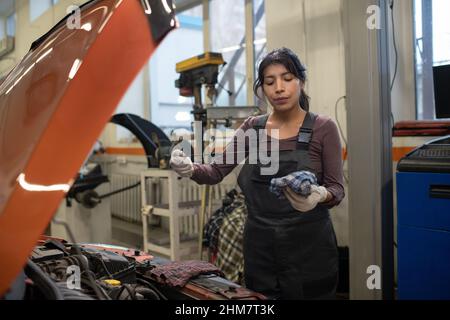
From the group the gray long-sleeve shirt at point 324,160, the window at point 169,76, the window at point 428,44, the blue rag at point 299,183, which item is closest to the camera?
the blue rag at point 299,183

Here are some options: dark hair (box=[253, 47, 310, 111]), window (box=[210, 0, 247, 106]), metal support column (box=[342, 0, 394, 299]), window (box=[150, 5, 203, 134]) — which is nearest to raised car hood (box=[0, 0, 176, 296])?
dark hair (box=[253, 47, 310, 111])

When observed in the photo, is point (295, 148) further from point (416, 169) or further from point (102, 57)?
point (102, 57)

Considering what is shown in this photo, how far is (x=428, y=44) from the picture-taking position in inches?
103

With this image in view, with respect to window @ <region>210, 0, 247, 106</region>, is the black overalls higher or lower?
lower

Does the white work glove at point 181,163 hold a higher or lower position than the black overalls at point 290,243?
higher

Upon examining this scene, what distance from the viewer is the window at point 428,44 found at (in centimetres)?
254

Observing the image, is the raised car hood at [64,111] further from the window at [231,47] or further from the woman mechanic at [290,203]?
the window at [231,47]

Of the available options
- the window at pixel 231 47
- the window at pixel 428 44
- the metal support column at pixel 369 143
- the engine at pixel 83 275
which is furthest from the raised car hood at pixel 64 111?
the window at pixel 231 47

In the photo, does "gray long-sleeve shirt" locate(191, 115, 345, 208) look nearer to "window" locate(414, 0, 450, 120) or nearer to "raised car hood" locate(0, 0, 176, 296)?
"raised car hood" locate(0, 0, 176, 296)

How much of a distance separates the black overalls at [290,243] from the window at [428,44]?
160 cm

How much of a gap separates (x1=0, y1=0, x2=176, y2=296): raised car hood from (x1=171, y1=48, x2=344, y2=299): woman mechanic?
2.31 feet

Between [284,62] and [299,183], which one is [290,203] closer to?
[299,183]

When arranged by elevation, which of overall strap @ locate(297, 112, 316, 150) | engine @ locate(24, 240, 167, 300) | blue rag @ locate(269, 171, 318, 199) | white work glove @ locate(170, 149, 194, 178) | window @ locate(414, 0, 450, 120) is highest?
window @ locate(414, 0, 450, 120)

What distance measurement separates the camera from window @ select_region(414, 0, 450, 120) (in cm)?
254
